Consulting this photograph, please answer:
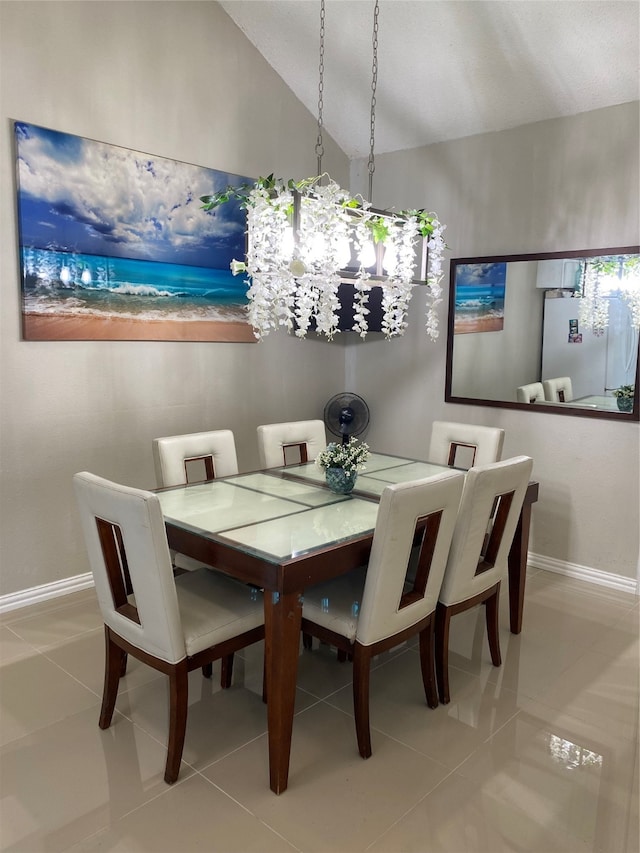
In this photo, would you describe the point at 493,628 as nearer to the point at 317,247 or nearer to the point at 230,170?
the point at 317,247

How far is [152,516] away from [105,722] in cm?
97

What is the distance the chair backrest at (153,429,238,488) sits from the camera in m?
3.12

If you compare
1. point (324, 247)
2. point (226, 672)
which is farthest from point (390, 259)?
point (226, 672)

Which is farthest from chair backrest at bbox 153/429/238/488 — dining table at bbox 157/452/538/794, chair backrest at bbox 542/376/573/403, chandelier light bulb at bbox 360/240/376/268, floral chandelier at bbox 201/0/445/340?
chair backrest at bbox 542/376/573/403

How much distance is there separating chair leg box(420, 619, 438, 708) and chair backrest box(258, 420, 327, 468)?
4.48ft

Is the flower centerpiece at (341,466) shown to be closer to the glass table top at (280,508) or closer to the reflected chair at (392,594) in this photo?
the glass table top at (280,508)

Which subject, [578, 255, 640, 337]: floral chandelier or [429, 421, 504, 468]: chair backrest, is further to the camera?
[578, 255, 640, 337]: floral chandelier

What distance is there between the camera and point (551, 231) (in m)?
3.93

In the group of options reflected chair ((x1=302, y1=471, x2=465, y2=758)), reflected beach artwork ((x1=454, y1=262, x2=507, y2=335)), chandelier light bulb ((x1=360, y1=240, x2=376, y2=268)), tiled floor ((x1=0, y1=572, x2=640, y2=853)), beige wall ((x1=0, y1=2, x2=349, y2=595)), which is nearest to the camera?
tiled floor ((x1=0, y1=572, x2=640, y2=853))

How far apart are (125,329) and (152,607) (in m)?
2.05

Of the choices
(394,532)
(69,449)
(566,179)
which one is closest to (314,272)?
(394,532)

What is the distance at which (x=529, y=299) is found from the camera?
4031 mm

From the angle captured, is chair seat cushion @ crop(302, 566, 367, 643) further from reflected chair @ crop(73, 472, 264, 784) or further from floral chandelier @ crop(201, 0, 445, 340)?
floral chandelier @ crop(201, 0, 445, 340)

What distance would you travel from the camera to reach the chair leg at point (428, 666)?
2520 millimetres
